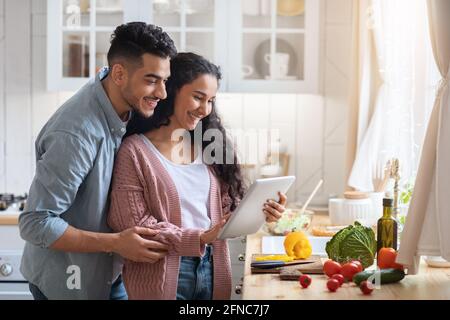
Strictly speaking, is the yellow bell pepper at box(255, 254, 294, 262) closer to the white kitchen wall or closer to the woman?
the woman

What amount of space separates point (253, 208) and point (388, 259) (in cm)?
39

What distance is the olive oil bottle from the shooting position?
7.57ft

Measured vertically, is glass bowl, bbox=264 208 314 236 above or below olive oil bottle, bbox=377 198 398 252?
below

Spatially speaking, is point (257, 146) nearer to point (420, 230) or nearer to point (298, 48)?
point (298, 48)

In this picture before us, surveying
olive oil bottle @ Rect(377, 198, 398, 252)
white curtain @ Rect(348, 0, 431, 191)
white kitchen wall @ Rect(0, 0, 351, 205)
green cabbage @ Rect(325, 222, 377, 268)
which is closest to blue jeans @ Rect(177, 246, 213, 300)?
green cabbage @ Rect(325, 222, 377, 268)

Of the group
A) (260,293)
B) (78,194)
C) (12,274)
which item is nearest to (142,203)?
(78,194)

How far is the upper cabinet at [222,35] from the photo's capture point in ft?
11.9

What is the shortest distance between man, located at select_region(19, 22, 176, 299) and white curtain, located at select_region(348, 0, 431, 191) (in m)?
0.99

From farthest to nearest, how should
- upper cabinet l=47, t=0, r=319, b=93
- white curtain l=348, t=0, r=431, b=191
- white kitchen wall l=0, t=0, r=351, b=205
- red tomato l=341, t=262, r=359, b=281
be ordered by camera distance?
white kitchen wall l=0, t=0, r=351, b=205, upper cabinet l=47, t=0, r=319, b=93, white curtain l=348, t=0, r=431, b=191, red tomato l=341, t=262, r=359, b=281

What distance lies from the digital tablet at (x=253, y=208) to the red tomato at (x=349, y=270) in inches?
11.9

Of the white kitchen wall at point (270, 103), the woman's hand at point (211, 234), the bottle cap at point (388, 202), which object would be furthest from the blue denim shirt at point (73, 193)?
the white kitchen wall at point (270, 103)

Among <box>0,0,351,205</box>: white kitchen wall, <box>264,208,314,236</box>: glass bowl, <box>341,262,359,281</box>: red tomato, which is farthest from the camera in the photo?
<box>0,0,351,205</box>: white kitchen wall

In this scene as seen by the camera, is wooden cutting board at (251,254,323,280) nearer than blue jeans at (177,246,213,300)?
Yes

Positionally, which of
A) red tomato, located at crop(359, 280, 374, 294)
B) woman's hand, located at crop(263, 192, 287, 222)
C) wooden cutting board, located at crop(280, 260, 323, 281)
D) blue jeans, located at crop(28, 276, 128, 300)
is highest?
woman's hand, located at crop(263, 192, 287, 222)
